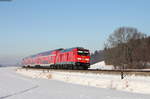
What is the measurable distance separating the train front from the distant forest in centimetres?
2616

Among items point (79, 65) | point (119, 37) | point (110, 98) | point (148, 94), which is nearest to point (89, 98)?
point (110, 98)

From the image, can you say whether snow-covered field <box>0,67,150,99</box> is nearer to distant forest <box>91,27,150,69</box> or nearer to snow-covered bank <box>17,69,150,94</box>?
snow-covered bank <box>17,69,150,94</box>

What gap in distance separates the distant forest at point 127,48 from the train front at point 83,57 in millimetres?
26157

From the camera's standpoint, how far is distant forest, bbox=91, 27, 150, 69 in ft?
210

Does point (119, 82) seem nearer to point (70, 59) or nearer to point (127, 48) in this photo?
point (70, 59)

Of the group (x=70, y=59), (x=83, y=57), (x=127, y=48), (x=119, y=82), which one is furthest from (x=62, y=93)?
(x=127, y=48)

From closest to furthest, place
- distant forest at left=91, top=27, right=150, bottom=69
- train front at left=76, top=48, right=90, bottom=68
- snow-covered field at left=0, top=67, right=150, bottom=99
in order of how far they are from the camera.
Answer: snow-covered field at left=0, top=67, right=150, bottom=99
train front at left=76, top=48, right=90, bottom=68
distant forest at left=91, top=27, right=150, bottom=69

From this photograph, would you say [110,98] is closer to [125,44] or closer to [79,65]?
[79,65]

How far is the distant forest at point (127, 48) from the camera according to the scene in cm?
6395

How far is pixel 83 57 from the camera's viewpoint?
36000 millimetres

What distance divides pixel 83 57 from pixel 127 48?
31.5m

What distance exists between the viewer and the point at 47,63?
49.0 metres

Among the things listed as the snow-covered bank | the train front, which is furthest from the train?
the snow-covered bank

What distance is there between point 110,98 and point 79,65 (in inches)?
882
